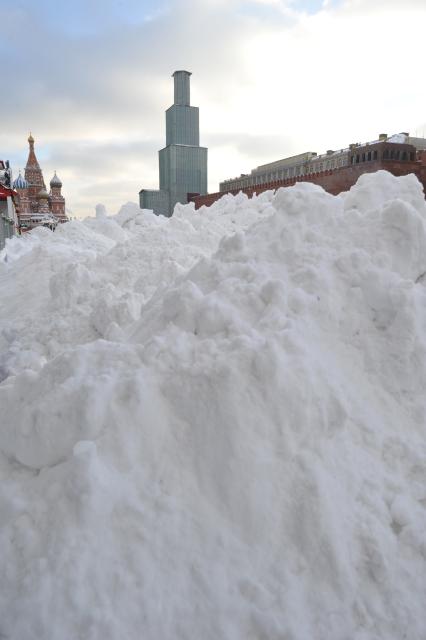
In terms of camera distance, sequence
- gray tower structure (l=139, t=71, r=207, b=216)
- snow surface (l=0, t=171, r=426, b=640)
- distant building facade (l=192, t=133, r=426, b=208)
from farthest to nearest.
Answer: gray tower structure (l=139, t=71, r=207, b=216) < distant building facade (l=192, t=133, r=426, b=208) < snow surface (l=0, t=171, r=426, b=640)

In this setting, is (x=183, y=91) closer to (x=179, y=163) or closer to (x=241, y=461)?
(x=179, y=163)

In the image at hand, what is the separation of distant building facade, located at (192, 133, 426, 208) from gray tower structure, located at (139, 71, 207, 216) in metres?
24.3

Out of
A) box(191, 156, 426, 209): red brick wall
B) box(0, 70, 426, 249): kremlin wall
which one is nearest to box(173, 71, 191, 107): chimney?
box(0, 70, 426, 249): kremlin wall

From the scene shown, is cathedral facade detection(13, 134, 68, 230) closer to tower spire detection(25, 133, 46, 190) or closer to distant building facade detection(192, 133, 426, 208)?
tower spire detection(25, 133, 46, 190)

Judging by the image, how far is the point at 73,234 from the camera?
14500 millimetres

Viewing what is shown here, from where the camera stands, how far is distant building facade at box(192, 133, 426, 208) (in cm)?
1572

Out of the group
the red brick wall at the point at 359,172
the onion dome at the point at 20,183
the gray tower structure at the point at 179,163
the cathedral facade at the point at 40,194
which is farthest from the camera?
the gray tower structure at the point at 179,163

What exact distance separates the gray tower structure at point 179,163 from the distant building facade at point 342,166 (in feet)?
79.6

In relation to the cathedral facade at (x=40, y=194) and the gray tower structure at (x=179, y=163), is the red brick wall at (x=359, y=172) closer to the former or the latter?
the cathedral facade at (x=40, y=194)

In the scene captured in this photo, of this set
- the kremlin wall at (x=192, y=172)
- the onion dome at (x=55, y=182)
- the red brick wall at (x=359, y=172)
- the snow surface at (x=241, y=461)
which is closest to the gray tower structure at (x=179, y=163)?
the kremlin wall at (x=192, y=172)

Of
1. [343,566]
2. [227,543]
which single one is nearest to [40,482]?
[227,543]

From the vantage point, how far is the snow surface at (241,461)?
6.28 ft

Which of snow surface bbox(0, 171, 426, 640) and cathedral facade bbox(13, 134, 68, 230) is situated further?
cathedral facade bbox(13, 134, 68, 230)

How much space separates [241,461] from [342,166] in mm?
27477
